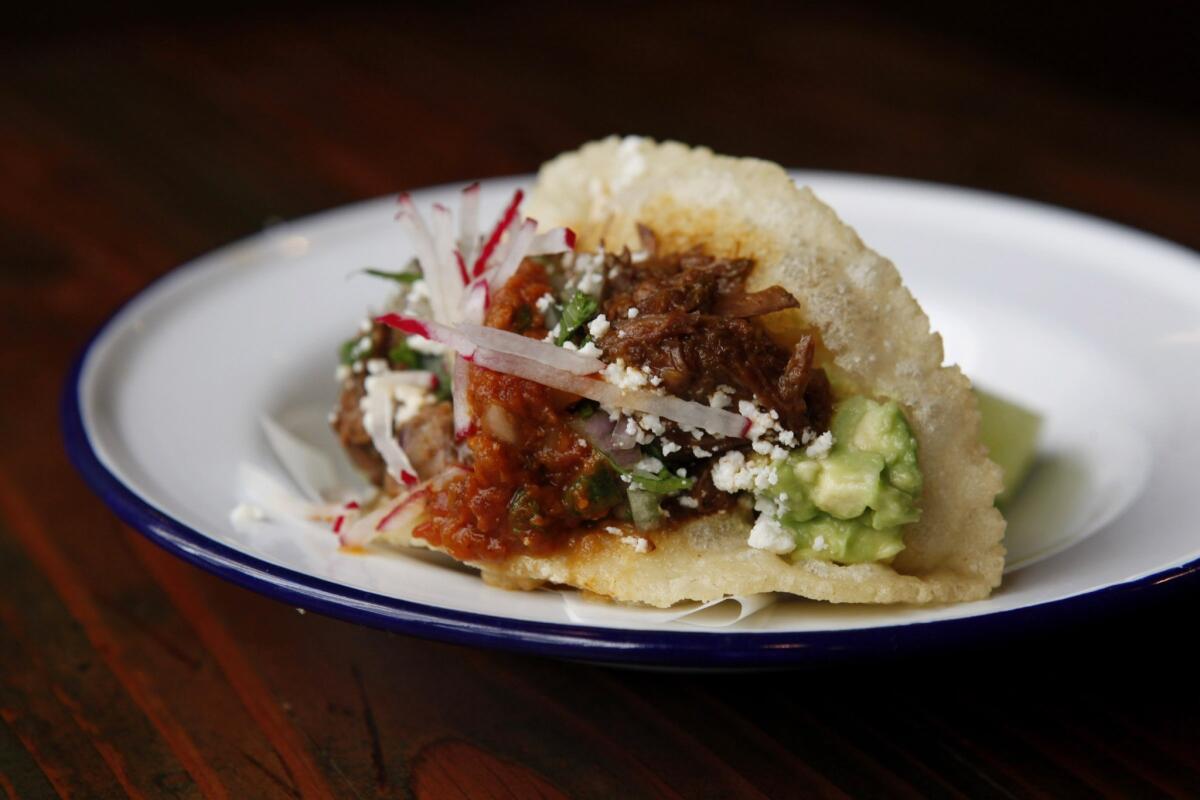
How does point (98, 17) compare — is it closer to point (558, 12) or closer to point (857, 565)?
point (558, 12)

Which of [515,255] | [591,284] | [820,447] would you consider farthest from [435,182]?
[820,447]

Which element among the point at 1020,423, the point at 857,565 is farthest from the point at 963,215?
the point at 857,565

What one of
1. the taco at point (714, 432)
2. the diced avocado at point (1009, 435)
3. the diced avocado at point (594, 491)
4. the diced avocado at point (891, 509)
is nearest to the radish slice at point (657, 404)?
the taco at point (714, 432)

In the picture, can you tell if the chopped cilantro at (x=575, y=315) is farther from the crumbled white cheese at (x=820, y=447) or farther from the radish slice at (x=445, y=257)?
the crumbled white cheese at (x=820, y=447)

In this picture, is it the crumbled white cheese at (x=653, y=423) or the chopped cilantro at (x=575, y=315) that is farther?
the chopped cilantro at (x=575, y=315)

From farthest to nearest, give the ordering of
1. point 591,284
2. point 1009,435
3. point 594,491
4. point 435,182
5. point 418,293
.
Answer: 1. point 435,182
2. point 1009,435
3. point 418,293
4. point 591,284
5. point 594,491

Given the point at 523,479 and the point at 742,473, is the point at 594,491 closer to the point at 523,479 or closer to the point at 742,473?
the point at 523,479

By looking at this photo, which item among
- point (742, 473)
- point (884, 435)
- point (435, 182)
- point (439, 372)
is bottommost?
point (435, 182)
